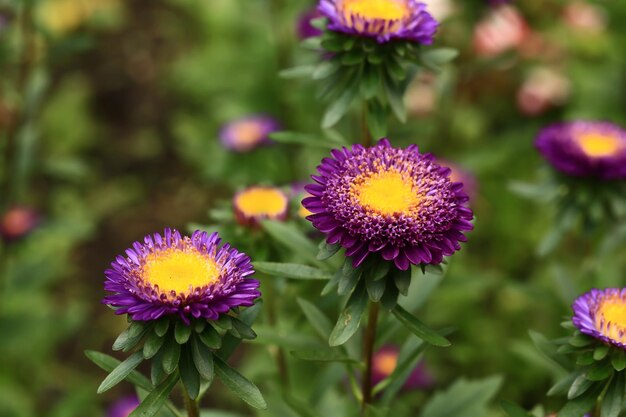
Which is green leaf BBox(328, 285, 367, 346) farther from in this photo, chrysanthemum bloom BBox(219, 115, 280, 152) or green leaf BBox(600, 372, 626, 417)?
chrysanthemum bloom BBox(219, 115, 280, 152)

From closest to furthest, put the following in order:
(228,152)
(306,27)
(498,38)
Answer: (306,27) → (228,152) → (498,38)

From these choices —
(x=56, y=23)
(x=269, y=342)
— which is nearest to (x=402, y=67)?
(x=269, y=342)

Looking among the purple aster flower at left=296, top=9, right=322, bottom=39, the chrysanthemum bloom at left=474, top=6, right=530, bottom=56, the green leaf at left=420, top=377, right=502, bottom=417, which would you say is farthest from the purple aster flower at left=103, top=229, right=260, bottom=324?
the chrysanthemum bloom at left=474, top=6, right=530, bottom=56

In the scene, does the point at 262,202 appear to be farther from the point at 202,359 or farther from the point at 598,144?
the point at 598,144

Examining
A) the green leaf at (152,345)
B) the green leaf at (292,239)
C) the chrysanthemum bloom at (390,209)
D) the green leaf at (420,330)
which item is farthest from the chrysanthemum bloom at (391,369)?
the green leaf at (152,345)

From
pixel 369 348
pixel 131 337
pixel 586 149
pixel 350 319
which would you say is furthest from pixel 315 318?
pixel 586 149
